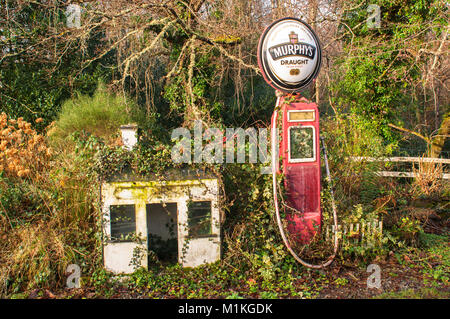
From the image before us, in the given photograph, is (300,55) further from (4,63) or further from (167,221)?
(4,63)

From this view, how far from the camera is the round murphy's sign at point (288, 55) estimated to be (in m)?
4.54

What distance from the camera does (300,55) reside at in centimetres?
455

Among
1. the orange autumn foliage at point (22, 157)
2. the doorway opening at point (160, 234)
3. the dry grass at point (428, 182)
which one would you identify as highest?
the orange autumn foliage at point (22, 157)

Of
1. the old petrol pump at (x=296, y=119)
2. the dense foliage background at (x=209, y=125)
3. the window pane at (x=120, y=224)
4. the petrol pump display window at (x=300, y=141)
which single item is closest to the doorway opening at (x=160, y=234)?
the window pane at (x=120, y=224)

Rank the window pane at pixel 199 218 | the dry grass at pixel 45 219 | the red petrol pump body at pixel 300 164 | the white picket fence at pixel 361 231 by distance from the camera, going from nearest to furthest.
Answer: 1. the dry grass at pixel 45 219
2. the window pane at pixel 199 218
3. the red petrol pump body at pixel 300 164
4. the white picket fence at pixel 361 231

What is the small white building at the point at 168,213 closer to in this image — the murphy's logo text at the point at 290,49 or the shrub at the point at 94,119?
the murphy's logo text at the point at 290,49

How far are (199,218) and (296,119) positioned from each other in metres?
1.85

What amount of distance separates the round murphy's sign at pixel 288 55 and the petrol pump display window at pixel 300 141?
547 mm

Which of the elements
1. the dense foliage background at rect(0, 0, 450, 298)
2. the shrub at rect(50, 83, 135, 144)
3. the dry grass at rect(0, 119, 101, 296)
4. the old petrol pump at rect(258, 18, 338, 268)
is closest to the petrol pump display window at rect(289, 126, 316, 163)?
the old petrol pump at rect(258, 18, 338, 268)

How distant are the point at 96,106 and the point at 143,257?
15.6 ft

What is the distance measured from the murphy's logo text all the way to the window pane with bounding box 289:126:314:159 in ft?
3.18

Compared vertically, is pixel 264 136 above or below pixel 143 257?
above

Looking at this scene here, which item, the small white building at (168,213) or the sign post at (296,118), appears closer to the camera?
the small white building at (168,213)

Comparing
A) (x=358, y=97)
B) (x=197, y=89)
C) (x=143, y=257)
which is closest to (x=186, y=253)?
(x=143, y=257)
